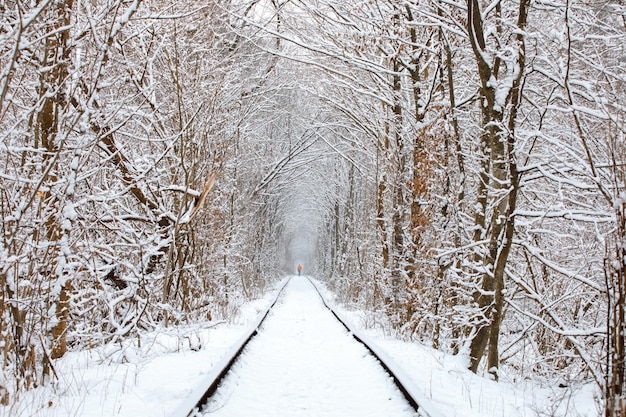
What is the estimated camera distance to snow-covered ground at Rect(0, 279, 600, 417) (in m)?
4.45

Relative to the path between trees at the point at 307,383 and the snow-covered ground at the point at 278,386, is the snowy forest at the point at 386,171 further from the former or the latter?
the path between trees at the point at 307,383

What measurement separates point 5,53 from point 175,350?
16.2 feet

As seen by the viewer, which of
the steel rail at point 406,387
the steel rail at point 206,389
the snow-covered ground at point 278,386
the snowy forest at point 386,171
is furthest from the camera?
the snowy forest at point 386,171

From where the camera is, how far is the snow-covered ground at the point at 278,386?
4453mm

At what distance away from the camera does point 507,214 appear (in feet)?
21.5

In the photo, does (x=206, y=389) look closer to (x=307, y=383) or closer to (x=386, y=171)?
(x=307, y=383)

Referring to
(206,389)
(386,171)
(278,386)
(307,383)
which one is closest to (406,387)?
(307,383)

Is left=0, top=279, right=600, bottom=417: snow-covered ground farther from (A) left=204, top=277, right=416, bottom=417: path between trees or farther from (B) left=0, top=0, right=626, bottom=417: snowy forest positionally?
(B) left=0, top=0, right=626, bottom=417: snowy forest

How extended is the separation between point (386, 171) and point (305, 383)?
27.1 feet

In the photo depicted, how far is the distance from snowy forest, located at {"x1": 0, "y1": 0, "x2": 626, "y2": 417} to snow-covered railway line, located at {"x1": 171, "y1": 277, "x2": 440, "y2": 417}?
4.68 feet

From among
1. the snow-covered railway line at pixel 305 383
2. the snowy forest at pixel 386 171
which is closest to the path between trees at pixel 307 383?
the snow-covered railway line at pixel 305 383

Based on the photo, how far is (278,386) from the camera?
564 cm

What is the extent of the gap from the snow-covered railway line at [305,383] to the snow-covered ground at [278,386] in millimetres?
15

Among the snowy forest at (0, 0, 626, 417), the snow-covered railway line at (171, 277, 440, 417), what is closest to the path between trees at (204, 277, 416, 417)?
the snow-covered railway line at (171, 277, 440, 417)
